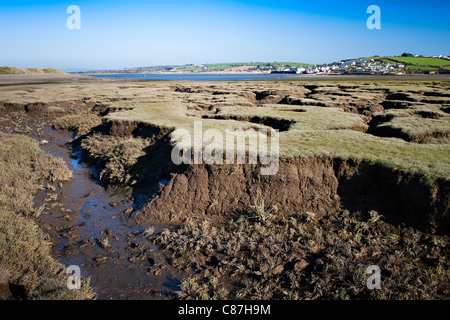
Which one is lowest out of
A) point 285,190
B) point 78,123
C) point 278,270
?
point 278,270

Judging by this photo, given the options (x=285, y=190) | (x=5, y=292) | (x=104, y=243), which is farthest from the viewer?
(x=285, y=190)

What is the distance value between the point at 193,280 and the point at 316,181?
5854 mm

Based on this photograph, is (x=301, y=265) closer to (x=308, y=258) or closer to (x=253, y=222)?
(x=308, y=258)

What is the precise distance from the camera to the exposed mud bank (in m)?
9.16

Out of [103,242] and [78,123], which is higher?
[78,123]

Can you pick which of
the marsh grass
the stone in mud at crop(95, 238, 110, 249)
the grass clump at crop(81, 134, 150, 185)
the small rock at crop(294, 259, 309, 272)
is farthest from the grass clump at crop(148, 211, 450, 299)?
the grass clump at crop(81, 134, 150, 185)

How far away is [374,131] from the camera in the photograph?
16.3m

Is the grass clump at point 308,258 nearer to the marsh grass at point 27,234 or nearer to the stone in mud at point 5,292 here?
the marsh grass at point 27,234

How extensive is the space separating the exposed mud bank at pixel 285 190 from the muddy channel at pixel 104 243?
1.34 metres

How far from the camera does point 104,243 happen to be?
836cm

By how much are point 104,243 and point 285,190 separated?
21.4 feet

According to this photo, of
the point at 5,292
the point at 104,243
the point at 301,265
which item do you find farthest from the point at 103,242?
the point at 301,265
